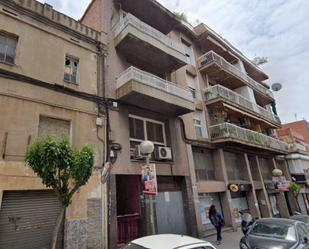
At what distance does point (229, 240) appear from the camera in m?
11.5

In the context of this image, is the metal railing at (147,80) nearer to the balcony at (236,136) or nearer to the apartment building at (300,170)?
the balcony at (236,136)

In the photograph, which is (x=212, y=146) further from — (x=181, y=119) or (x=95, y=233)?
(x=95, y=233)

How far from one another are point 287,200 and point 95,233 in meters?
21.6

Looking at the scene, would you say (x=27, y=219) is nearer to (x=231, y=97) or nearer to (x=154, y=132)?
(x=154, y=132)

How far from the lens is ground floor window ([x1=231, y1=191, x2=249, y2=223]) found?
15680 mm

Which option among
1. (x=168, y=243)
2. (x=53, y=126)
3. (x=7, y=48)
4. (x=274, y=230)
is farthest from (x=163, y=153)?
(x=7, y=48)

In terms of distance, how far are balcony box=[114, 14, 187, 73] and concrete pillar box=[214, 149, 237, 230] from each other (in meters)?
6.87

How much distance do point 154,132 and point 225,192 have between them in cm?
667

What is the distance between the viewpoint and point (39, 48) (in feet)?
29.9

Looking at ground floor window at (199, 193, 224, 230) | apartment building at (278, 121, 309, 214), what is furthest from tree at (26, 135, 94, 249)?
apartment building at (278, 121, 309, 214)

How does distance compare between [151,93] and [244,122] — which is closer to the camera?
[151,93]

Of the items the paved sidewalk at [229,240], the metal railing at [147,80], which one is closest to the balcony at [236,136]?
the metal railing at [147,80]

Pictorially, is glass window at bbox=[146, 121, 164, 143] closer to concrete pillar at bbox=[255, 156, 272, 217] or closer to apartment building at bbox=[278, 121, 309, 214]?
concrete pillar at bbox=[255, 156, 272, 217]

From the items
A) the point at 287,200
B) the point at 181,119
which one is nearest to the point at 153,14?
the point at 181,119
